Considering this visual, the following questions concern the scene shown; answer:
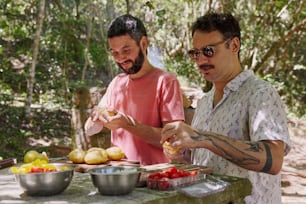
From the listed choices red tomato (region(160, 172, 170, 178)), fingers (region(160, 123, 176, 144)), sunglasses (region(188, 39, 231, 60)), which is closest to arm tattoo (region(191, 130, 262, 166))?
fingers (region(160, 123, 176, 144))

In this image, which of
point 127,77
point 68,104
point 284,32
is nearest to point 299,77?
point 284,32

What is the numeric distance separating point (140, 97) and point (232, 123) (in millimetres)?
846

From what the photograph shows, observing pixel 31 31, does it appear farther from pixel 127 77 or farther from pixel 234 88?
pixel 234 88

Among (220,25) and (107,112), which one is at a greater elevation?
(220,25)

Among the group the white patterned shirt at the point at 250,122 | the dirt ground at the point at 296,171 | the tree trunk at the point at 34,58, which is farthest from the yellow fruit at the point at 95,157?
the tree trunk at the point at 34,58

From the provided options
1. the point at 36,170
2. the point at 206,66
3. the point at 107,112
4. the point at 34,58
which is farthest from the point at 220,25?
the point at 34,58

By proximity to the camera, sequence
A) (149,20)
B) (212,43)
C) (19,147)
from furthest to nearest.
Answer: (149,20) → (19,147) → (212,43)

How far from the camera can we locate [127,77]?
3156 mm

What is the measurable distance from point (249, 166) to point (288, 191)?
4788mm

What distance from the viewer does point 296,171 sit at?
24.0 feet

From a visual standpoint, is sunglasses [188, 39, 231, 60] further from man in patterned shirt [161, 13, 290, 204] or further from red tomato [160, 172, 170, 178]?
red tomato [160, 172, 170, 178]

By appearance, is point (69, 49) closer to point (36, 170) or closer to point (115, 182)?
point (36, 170)

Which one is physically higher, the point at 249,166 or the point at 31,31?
the point at 31,31

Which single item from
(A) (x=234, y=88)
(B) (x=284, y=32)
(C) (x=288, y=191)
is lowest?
(C) (x=288, y=191)
